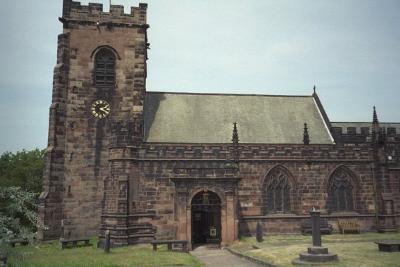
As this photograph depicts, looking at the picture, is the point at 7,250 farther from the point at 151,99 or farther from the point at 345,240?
the point at 151,99

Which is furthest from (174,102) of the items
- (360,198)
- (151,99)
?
(360,198)

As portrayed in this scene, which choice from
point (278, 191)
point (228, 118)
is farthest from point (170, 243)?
point (228, 118)

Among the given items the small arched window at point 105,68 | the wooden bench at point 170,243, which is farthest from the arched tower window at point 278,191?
the small arched window at point 105,68

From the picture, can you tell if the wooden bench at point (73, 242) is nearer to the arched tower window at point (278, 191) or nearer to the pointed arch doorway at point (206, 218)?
the pointed arch doorway at point (206, 218)

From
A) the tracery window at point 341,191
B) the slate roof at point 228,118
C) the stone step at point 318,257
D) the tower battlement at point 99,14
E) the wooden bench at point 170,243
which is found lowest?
the wooden bench at point 170,243

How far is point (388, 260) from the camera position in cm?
1609

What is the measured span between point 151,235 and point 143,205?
2.05 metres

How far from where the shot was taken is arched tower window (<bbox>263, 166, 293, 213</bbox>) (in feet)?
92.9

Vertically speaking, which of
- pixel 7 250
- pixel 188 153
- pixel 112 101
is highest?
pixel 112 101

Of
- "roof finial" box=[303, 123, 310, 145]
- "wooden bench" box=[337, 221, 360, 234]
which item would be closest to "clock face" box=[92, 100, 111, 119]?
"roof finial" box=[303, 123, 310, 145]

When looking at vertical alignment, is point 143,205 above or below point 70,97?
below

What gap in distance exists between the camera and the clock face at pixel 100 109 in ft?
95.9

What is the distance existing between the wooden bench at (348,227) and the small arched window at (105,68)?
795 inches

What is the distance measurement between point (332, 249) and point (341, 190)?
32.4 ft
